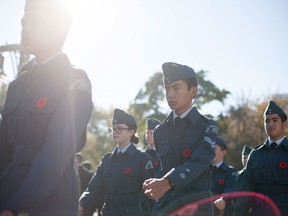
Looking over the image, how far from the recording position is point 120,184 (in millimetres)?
6367

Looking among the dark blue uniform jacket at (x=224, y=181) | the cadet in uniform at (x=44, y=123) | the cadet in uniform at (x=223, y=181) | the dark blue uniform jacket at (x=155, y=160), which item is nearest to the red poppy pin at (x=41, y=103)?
the cadet in uniform at (x=44, y=123)

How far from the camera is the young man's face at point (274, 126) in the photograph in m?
6.40

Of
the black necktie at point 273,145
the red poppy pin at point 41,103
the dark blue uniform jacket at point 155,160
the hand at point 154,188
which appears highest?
the red poppy pin at point 41,103

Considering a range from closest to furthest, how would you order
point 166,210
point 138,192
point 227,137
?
point 166,210
point 138,192
point 227,137

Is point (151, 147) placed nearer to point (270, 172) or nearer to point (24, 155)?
point (270, 172)

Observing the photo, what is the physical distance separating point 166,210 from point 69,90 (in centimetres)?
224

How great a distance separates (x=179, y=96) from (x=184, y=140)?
46 cm

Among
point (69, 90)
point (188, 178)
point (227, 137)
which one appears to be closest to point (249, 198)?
point (188, 178)

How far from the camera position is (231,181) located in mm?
8016

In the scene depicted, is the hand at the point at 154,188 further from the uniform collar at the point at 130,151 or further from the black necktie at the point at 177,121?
the uniform collar at the point at 130,151

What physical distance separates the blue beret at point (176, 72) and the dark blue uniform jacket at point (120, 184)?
2305 mm

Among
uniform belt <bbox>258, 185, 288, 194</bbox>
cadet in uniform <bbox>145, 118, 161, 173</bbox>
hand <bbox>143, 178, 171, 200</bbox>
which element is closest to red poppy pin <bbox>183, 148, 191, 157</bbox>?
hand <bbox>143, 178, 171, 200</bbox>

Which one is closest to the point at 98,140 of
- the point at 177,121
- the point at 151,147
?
the point at 151,147

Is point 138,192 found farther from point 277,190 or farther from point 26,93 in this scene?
point 26,93
